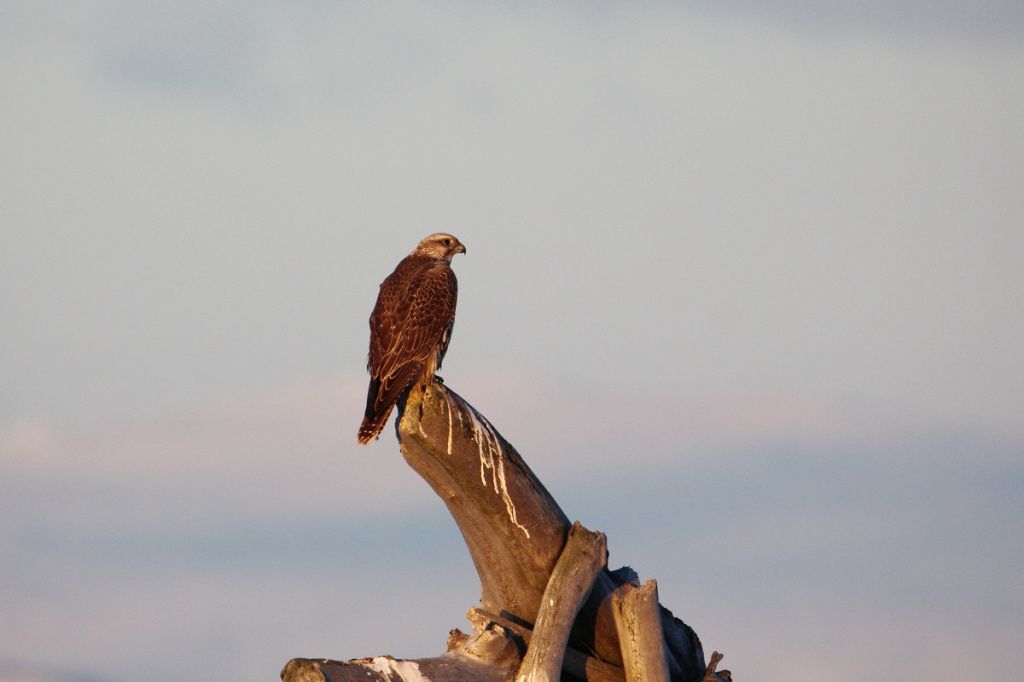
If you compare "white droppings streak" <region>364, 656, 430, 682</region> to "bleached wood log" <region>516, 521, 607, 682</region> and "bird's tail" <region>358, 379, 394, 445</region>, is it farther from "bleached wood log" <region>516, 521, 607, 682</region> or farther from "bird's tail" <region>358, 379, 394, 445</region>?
"bird's tail" <region>358, 379, 394, 445</region>

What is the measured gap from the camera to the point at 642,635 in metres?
15.3

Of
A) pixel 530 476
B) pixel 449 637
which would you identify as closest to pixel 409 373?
pixel 530 476

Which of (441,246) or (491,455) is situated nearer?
(491,455)

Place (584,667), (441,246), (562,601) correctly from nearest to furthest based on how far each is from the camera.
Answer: (562,601), (584,667), (441,246)

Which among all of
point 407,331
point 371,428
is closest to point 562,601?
point 371,428

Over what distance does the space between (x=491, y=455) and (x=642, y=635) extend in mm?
2525

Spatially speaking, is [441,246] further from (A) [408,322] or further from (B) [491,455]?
(B) [491,455]

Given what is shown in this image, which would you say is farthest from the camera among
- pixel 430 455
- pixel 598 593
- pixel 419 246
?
pixel 419 246

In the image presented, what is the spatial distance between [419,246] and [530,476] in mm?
3334

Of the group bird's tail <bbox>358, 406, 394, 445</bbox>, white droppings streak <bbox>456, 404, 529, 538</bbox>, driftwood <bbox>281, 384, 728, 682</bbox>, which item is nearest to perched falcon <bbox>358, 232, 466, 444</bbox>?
bird's tail <bbox>358, 406, 394, 445</bbox>

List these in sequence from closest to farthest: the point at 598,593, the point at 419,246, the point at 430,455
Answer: the point at 430,455 → the point at 598,593 → the point at 419,246

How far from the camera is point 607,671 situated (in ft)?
51.6

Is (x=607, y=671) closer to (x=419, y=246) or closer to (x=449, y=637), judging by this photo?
(x=449, y=637)

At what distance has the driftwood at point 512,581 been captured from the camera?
1439cm
